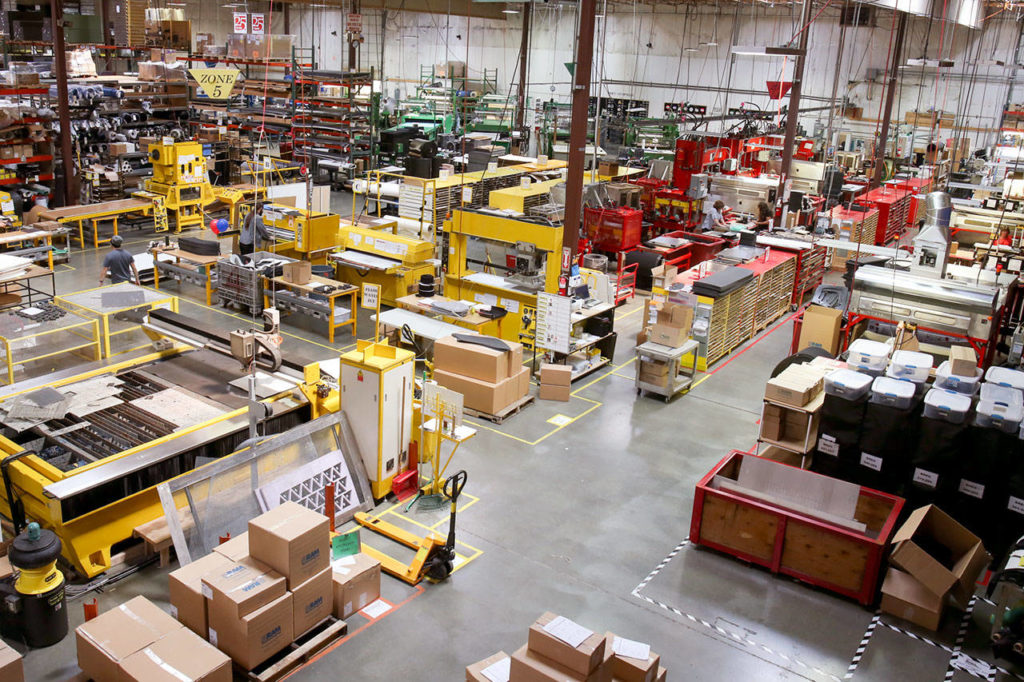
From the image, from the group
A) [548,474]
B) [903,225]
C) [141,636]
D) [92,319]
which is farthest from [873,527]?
[903,225]

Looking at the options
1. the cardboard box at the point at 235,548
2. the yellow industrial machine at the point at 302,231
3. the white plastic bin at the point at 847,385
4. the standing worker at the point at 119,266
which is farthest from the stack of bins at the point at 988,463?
the standing worker at the point at 119,266

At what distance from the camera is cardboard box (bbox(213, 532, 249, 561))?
608cm

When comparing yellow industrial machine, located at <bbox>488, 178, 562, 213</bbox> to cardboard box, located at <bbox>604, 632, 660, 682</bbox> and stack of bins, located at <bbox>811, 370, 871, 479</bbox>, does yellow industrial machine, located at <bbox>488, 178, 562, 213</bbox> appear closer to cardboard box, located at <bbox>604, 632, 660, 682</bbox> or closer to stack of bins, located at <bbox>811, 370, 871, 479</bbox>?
stack of bins, located at <bbox>811, 370, 871, 479</bbox>

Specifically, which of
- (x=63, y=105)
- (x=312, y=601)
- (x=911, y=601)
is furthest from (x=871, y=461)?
(x=63, y=105)

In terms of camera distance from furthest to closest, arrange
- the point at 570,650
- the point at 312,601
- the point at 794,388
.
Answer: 1. the point at 794,388
2. the point at 312,601
3. the point at 570,650

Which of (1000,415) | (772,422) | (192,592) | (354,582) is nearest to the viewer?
(192,592)

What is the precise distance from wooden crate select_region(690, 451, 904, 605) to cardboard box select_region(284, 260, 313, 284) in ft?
24.5

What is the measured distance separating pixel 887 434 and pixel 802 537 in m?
1.34

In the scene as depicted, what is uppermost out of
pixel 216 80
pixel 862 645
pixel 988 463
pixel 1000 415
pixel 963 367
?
pixel 216 80

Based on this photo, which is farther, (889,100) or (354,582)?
(889,100)

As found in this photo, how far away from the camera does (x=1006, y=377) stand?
7.93m

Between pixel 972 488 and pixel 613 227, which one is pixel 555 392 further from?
pixel 613 227

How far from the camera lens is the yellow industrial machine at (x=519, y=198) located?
14.7 meters

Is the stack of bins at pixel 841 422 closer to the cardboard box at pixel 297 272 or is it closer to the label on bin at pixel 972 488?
the label on bin at pixel 972 488
